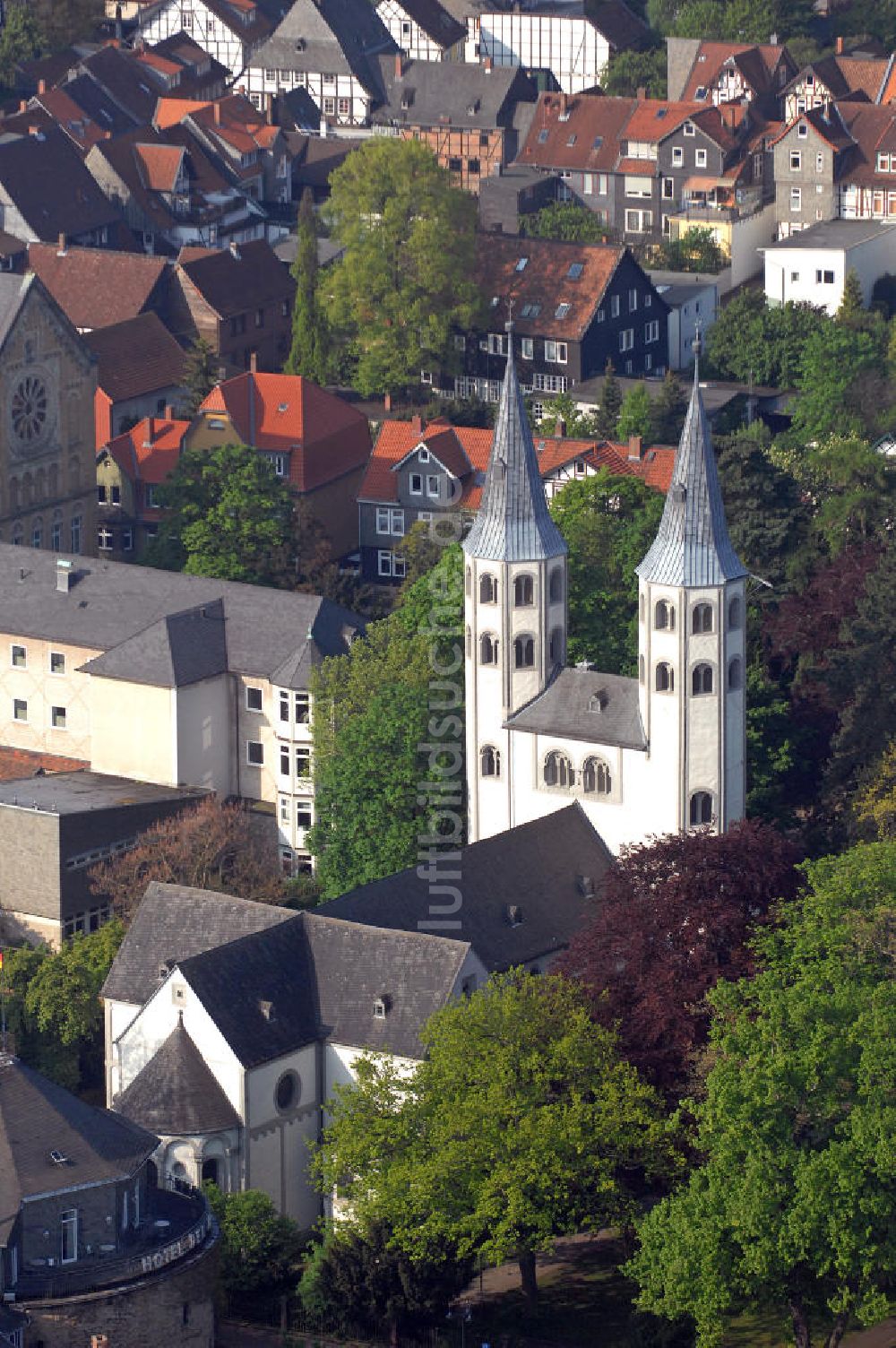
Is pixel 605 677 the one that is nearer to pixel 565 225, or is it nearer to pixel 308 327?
pixel 308 327

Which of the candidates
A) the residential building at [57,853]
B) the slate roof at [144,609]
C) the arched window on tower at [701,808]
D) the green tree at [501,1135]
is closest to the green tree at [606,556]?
the slate roof at [144,609]

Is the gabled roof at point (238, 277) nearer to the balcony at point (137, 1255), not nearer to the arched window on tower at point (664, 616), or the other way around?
the arched window on tower at point (664, 616)

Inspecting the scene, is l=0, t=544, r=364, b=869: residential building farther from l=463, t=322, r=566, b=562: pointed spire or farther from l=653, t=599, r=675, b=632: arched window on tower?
l=653, t=599, r=675, b=632: arched window on tower

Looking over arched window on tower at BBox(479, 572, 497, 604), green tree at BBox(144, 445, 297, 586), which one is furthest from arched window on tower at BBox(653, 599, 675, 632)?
green tree at BBox(144, 445, 297, 586)

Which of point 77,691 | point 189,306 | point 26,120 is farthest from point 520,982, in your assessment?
point 26,120

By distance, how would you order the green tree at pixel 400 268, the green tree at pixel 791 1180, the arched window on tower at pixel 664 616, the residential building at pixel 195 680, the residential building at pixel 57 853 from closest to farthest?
the green tree at pixel 791 1180 < the arched window on tower at pixel 664 616 < the residential building at pixel 57 853 < the residential building at pixel 195 680 < the green tree at pixel 400 268

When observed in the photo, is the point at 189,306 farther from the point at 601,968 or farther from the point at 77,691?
the point at 601,968
